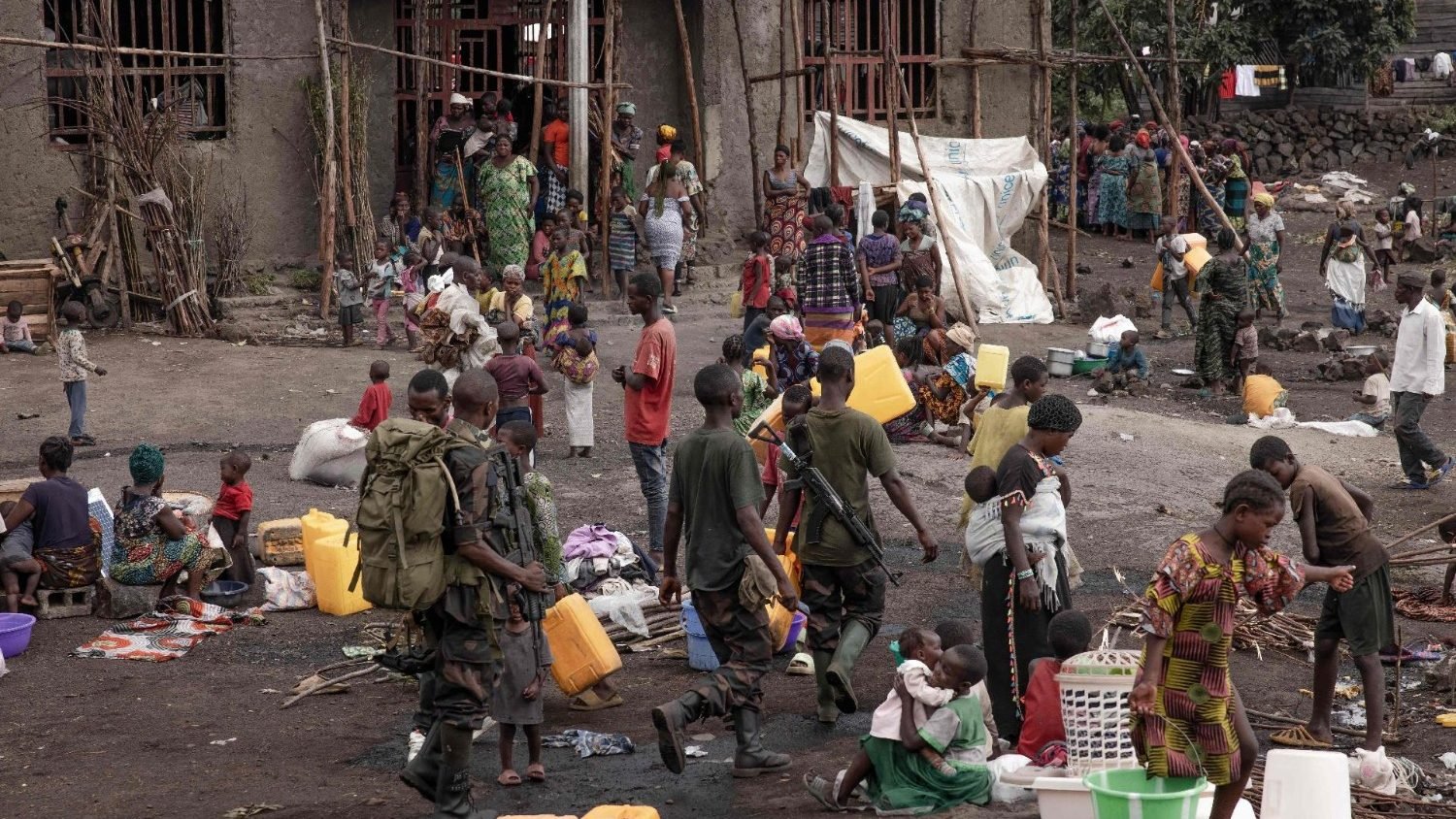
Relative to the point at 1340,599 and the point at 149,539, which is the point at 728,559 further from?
the point at 149,539

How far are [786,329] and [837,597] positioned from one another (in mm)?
4979

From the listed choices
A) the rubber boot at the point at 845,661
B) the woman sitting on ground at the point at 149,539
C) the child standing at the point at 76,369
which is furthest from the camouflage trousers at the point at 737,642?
the child standing at the point at 76,369

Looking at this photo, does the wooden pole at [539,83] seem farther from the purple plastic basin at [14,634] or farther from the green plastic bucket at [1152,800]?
the green plastic bucket at [1152,800]

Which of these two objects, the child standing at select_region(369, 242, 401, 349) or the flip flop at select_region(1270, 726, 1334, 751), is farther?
the child standing at select_region(369, 242, 401, 349)

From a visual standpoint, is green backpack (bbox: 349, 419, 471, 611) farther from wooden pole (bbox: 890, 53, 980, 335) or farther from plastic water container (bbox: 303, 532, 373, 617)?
wooden pole (bbox: 890, 53, 980, 335)

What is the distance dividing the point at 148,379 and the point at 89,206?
302 cm

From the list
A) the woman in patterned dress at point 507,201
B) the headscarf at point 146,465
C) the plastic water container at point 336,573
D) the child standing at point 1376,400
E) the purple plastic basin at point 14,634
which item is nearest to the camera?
the purple plastic basin at point 14,634

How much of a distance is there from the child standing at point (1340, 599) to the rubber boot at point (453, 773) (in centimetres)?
318

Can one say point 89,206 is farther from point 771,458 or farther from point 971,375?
point 771,458

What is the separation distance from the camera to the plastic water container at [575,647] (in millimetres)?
7430

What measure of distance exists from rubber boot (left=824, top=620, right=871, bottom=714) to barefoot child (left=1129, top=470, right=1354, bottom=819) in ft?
5.85

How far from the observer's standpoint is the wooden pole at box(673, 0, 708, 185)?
18641mm

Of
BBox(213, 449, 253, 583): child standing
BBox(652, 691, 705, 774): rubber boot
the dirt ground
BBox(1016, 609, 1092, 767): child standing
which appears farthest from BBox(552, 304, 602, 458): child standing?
BBox(1016, 609, 1092, 767): child standing

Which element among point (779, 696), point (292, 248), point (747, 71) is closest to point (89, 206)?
point (292, 248)
